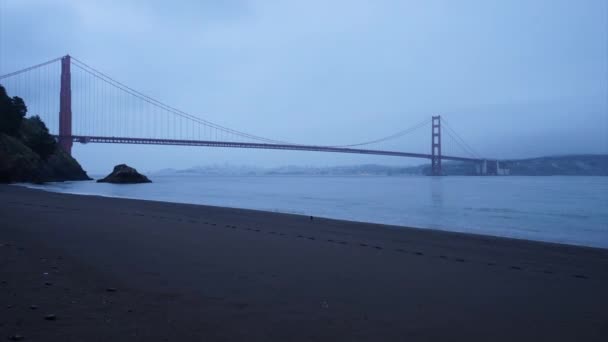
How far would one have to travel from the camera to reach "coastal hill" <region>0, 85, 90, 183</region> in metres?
23.8

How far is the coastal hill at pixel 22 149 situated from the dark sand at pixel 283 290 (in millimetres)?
22897

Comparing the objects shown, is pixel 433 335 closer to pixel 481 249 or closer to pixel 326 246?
pixel 326 246

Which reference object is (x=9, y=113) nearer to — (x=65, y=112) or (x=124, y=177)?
(x=124, y=177)

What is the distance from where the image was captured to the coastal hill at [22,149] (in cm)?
2381

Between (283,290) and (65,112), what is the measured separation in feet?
140

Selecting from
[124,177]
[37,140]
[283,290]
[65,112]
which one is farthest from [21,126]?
[283,290]

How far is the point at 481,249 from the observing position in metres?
5.57

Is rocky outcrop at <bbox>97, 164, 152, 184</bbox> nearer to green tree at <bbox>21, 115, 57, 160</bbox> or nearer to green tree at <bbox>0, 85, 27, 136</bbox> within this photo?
green tree at <bbox>21, 115, 57, 160</bbox>

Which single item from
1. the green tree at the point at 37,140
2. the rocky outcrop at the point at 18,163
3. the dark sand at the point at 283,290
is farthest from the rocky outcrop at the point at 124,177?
the dark sand at the point at 283,290

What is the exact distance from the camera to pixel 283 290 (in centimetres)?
303

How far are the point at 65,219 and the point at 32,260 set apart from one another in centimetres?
361

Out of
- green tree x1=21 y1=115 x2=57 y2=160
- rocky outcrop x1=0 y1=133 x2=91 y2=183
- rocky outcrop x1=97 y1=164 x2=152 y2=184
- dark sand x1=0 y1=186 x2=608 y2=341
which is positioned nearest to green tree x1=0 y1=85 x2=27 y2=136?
rocky outcrop x1=0 y1=133 x2=91 y2=183

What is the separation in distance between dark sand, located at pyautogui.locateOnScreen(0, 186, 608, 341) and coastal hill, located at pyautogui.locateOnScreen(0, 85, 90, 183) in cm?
2290

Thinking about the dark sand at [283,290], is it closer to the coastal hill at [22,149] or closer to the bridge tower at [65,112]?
the coastal hill at [22,149]
